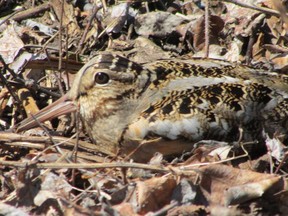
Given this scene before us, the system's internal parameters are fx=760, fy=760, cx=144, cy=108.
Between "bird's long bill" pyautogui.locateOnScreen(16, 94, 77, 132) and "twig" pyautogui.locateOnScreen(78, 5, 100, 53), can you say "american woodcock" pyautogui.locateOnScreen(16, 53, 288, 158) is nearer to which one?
"bird's long bill" pyautogui.locateOnScreen(16, 94, 77, 132)

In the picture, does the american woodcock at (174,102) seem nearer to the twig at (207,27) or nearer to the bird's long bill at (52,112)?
the bird's long bill at (52,112)

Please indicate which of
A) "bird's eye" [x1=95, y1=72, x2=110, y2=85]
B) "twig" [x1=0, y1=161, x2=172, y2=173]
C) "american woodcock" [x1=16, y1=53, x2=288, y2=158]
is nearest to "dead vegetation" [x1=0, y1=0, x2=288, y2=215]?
"twig" [x1=0, y1=161, x2=172, y2=173]

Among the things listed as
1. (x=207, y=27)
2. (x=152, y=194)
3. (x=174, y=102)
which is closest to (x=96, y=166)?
(x=152, y=194)

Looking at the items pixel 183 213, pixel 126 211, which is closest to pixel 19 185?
pixel 126 211

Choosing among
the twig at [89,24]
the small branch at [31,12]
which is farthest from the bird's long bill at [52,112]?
the small branch at [31,12]

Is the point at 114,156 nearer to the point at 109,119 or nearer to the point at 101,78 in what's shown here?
the point at 109,119

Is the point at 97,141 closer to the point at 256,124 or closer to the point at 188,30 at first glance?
the point at 256,124

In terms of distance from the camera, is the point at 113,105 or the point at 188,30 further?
the point at 188,30
